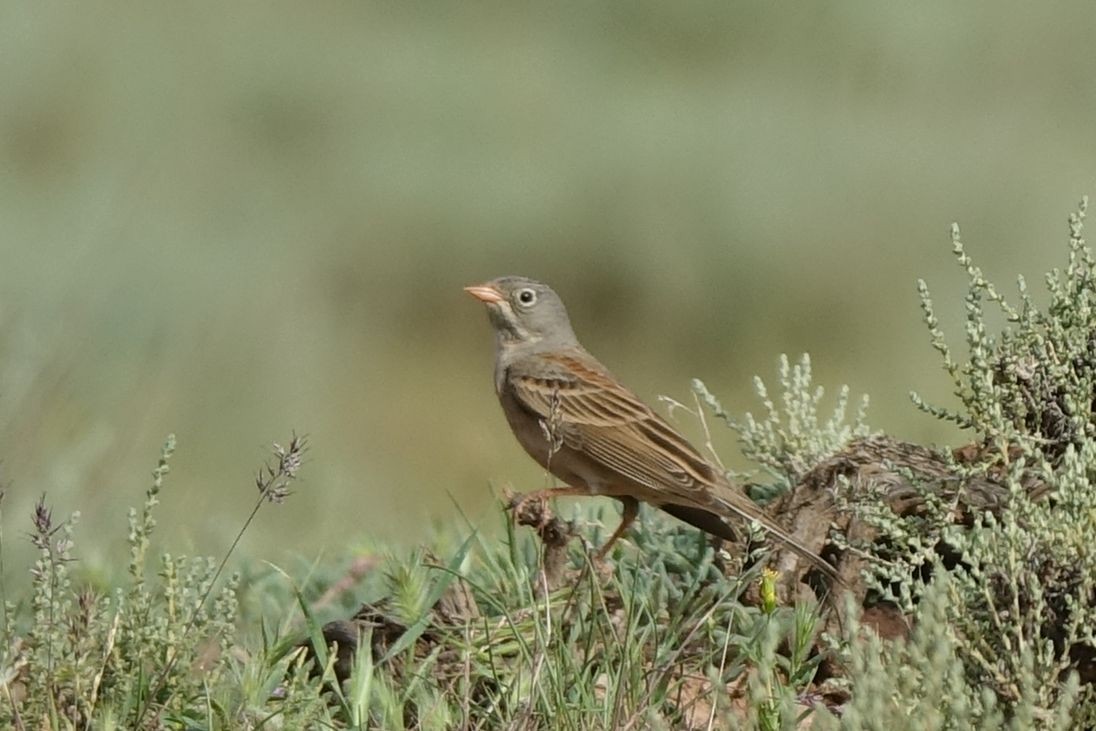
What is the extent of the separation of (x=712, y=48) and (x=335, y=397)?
848cm

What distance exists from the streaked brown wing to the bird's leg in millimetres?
114

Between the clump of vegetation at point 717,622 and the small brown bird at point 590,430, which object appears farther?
the small brown bird at point 590,430

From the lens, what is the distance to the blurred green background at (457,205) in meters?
11.8

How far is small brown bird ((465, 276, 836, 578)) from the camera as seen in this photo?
6.24 metres

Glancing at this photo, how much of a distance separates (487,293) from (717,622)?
2.82m

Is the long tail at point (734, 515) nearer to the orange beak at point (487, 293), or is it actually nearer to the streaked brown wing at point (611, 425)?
the streaked brown wing at point (611, 425)

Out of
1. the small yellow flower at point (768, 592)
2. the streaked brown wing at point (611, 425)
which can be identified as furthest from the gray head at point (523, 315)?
the small yellow flower at point (768, 592)

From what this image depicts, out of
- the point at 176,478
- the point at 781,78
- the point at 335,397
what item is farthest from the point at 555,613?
the point at 781,78

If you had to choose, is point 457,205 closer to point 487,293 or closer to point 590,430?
point 487,293

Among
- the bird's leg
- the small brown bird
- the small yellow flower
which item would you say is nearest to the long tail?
the small brown bird

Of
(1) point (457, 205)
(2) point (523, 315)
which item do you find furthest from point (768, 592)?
(1) point (457, 205)

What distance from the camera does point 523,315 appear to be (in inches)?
314

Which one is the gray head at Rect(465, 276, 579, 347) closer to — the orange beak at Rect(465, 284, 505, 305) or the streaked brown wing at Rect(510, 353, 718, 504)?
the orange beak at Rect(465, 284, 505, 305)

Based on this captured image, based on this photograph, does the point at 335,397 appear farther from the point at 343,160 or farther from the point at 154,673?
the point at 154,673
